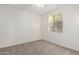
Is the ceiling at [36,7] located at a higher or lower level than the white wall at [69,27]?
higher

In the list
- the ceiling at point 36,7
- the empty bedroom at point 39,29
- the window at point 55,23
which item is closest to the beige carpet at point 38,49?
the empty bedroom at point 39,29

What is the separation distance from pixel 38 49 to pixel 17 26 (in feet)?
2.02

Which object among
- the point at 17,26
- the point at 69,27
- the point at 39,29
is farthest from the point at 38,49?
the point at 69,27

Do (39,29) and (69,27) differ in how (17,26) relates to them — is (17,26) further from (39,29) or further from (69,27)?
(69,27)

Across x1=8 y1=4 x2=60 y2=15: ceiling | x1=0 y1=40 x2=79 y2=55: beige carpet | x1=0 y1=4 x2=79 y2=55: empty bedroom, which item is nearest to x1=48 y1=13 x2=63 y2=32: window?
x1=0 y1=4 x2=79 y2=55: empty bedroom

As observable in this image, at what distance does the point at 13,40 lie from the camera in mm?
1699

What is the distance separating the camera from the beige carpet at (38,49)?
1.73 m

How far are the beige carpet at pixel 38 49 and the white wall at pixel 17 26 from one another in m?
0.10

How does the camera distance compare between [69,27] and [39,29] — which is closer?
[69,27]

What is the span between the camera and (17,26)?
A: 1.72m

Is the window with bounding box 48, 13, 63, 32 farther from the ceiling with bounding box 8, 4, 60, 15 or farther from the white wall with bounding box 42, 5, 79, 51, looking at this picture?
the ceiling with bounding box 8, 4, 60, 15

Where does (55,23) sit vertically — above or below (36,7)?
below

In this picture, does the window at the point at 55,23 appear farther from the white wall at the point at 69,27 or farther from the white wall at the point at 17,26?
the white wall at the point at 17,26
